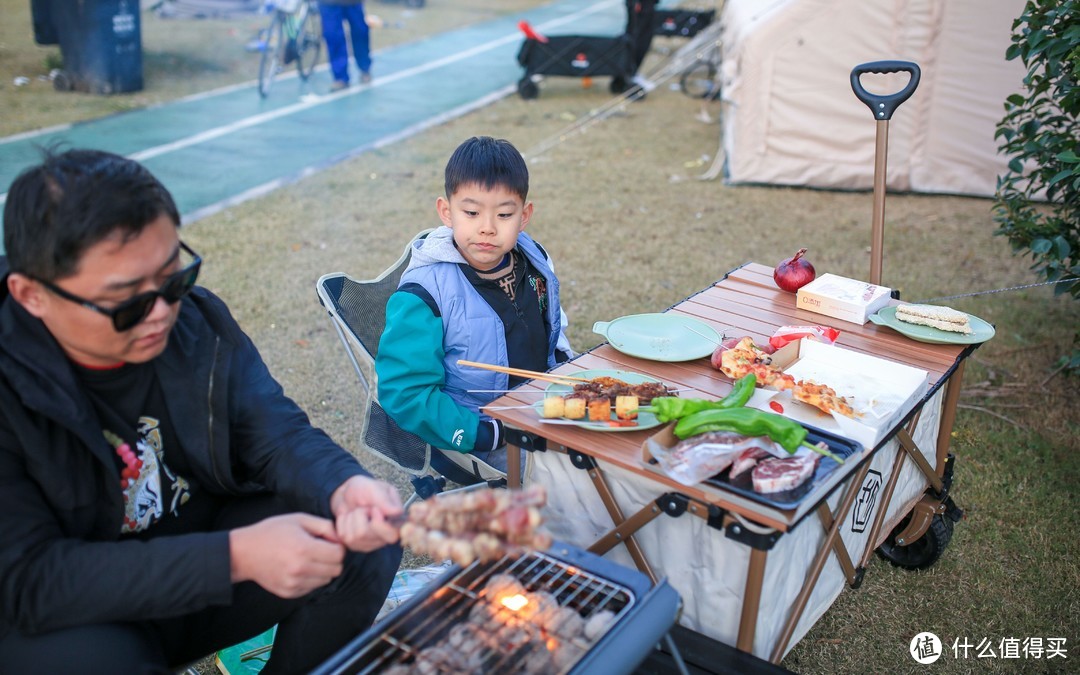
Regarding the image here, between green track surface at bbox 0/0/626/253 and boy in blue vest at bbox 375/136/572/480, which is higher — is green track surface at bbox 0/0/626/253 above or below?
below

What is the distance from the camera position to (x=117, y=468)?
1.97 metres

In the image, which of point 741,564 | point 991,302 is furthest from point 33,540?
point 991,302

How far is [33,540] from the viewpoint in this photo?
175 cm

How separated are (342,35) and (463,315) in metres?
9.46

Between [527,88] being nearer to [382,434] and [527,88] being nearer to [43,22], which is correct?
[43,22]

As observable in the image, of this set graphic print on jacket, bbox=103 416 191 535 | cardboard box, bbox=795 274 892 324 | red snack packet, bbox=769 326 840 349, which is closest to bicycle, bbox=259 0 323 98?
cardboard box, bbox=795 274 892 324

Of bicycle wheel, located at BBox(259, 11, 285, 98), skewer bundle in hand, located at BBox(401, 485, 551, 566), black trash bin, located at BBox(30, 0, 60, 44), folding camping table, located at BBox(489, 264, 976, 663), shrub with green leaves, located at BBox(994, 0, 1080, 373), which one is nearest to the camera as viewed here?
skewer bundle in hand, located at BBox(401, 485, 551, 566)

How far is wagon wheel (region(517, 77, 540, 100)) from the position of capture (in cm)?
1101

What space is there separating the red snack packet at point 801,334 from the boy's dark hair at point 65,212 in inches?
75.9

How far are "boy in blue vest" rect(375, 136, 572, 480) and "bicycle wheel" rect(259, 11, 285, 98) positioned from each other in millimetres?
8986

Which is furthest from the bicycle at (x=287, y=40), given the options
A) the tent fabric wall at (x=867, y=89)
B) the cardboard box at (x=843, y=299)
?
the cardboard box at (x=843, y=299)

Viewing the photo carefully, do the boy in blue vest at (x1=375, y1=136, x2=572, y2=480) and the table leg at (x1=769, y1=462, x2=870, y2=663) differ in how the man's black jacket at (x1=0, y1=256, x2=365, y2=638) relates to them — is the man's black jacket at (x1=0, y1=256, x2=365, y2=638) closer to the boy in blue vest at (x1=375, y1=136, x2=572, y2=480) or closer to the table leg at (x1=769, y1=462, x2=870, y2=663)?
the boy in blue vest at (x1=375, y1=136, x2=572, y2=480)

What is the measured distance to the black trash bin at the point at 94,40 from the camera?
1022 cm

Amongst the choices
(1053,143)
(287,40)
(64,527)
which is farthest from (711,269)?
(287,40)
